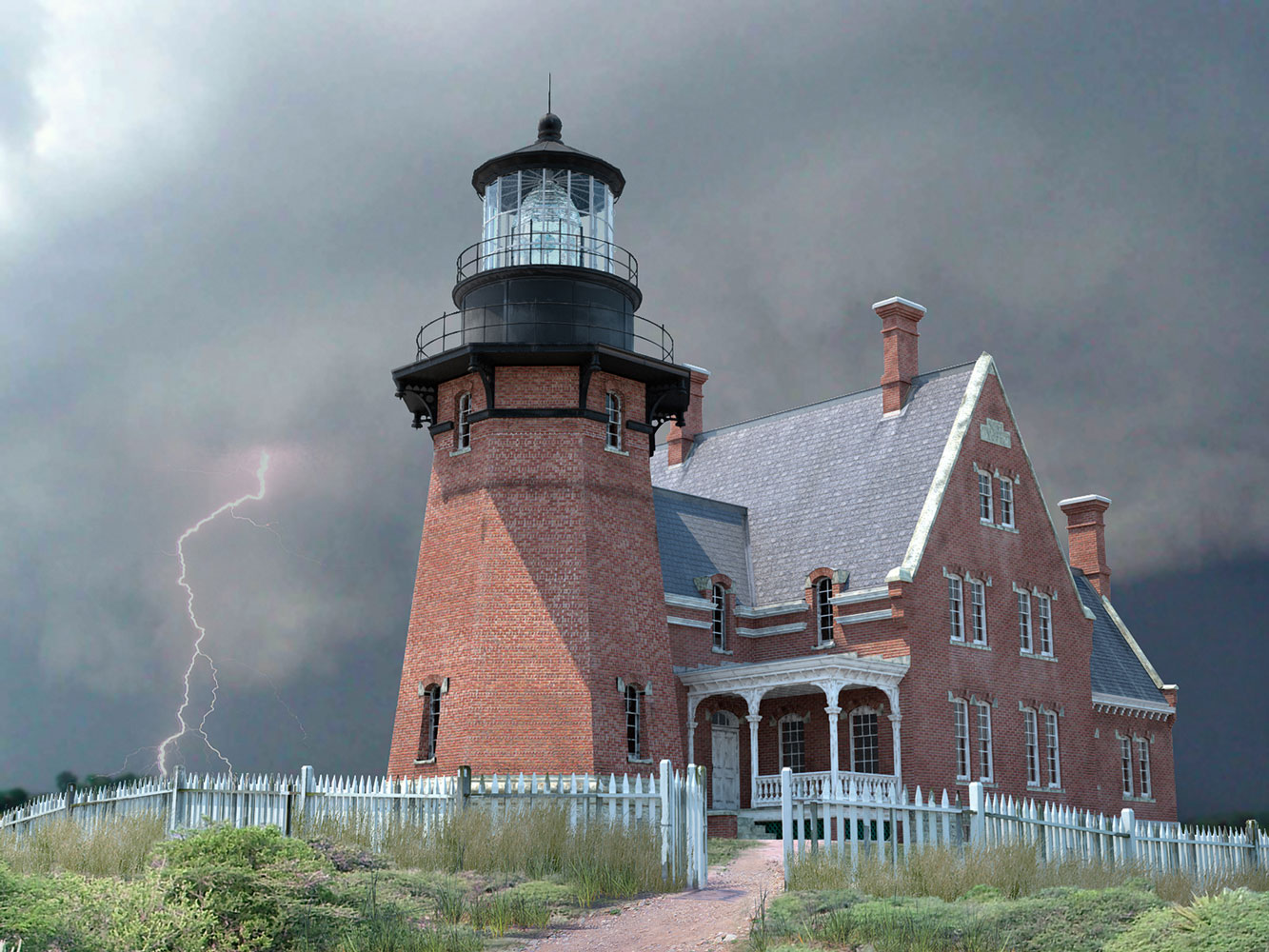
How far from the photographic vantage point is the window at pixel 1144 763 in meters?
37.7

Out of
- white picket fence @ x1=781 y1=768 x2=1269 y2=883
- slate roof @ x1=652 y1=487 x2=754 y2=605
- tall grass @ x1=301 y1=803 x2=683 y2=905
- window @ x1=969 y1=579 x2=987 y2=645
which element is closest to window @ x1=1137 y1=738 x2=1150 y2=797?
window @ x1=969 y1=579 x2=987 y2=645

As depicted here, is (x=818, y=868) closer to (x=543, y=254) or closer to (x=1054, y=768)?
(x=543, y=254)

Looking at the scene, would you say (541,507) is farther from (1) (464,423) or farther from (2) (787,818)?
(2) (787,818)

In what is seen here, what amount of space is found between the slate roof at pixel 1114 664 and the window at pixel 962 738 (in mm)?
7224

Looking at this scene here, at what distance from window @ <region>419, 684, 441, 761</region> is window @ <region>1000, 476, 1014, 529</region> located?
1503 cm

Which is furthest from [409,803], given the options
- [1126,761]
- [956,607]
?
[1126,761]

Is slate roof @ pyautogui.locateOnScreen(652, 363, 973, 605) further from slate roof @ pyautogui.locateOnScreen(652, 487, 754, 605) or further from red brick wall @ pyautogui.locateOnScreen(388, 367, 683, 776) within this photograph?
red brick wall @ pyautogui.locateOnScreen(388, 367, 683, 776)

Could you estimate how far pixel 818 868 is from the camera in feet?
47.7

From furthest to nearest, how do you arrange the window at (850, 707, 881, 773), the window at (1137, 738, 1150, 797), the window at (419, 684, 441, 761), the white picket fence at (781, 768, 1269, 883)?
the window at (1137, 738, 1150, 797), the window at (850, 707, 881, 773), the window at (419, 684, 441, 761), the white picket fence at (781, 768, 1269, 883)

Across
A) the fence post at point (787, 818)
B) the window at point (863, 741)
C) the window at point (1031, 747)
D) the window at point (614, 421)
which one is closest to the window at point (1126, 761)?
the window at point (1031, 747)

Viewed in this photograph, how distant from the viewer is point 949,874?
47.3 feet

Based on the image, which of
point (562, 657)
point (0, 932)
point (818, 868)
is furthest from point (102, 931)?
point (562, 657)

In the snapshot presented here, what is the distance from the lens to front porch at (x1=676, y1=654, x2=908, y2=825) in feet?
92.6

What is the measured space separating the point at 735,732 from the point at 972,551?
7122mm
